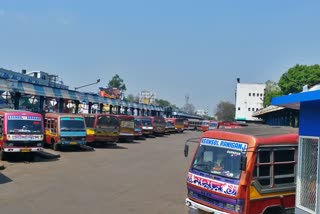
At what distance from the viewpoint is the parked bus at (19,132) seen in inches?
792

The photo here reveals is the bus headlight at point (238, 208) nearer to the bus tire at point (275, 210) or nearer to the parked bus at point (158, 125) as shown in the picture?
the bus tire at point (275, 210)

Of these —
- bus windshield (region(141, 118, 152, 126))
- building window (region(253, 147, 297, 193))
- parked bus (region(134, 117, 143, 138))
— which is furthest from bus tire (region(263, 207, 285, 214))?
bus windshield (region(141, 118, 152, 126))

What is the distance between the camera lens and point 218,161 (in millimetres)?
8688

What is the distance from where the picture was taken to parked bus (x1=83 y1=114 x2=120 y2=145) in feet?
96.6

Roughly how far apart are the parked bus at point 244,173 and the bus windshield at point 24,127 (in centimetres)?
1340

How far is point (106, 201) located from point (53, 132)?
15.7m

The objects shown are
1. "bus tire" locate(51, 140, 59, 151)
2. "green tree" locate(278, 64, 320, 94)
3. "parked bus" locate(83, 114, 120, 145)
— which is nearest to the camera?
"bus tire" locate(51, 140, 59, 151)

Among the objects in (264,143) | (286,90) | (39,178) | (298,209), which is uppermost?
(286,90)

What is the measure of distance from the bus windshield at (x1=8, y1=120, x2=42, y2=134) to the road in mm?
1480

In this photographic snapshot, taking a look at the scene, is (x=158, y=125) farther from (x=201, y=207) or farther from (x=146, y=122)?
(x=201, y=207)

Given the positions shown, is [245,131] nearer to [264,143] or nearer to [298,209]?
[264,143]

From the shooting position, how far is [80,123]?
2638 cm

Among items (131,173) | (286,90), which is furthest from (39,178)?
(286,90)

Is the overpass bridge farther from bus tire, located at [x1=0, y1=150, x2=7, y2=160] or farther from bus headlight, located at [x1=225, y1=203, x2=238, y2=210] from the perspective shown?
bus headlight, located at [x1=225, y1=203, x2=238, y2=210]
